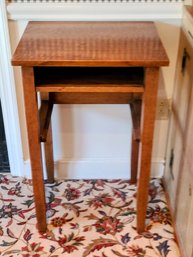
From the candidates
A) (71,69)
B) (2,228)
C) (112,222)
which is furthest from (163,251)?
(71,69)

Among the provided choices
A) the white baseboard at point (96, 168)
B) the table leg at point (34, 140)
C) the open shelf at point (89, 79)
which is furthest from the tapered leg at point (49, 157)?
the open shelf at point (89, 79)

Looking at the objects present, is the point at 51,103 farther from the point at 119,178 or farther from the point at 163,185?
the point at 163,185

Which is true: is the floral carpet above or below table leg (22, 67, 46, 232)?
below

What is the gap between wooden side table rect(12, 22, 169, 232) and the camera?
3.82ft

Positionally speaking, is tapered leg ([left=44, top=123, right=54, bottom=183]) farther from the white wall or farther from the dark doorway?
the dark doorway

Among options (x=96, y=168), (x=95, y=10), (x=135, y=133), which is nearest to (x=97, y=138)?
(x=96, y=168)

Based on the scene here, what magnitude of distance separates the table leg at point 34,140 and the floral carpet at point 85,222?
0.31ft

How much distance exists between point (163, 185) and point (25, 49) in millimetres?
959

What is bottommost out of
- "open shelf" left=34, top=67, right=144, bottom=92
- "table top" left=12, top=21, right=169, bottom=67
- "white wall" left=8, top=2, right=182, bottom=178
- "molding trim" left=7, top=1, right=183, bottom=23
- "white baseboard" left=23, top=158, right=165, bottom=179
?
"white baseboard" left=23, top=158, right=165, bottom=179

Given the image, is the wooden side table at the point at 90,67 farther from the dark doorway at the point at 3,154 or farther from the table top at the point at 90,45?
the dark doorway at the point at 3,154

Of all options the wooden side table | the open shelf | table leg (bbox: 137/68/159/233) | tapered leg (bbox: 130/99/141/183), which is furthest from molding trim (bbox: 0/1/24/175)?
table leg (bbox: 137/68/159/233)

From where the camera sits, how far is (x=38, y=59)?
45.4 inches

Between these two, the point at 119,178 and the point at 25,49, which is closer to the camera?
the point at 25,49

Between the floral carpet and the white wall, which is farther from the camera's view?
the white wall
